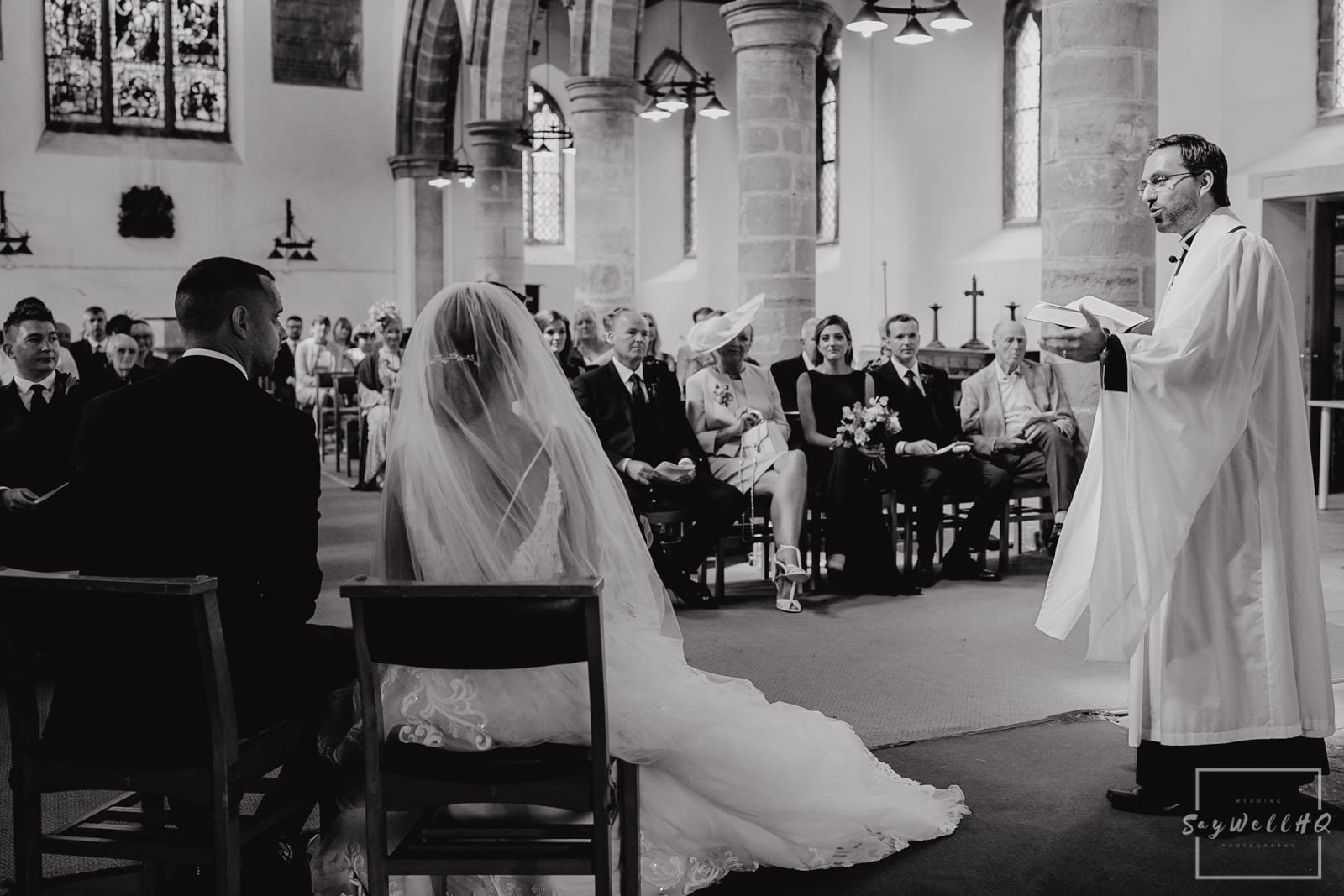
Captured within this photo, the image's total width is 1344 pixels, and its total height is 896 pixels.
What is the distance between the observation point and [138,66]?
770 inches

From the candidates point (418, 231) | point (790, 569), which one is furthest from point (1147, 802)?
point (418, 231)

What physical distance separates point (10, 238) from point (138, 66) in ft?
10.5

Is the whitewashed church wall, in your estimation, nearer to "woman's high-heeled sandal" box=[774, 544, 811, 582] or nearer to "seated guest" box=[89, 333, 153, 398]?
"seated guest" box=[89, 333, 153, 398]

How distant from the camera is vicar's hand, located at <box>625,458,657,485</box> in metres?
6.29

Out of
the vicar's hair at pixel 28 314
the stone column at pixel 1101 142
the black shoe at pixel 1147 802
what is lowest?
the black shoe at pixel 1147 802

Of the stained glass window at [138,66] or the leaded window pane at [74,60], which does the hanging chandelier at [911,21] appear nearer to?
the stained glass window at [138,66]

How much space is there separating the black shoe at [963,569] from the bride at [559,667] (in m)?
4.08

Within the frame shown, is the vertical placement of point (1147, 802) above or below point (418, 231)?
below

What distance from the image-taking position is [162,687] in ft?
8.54

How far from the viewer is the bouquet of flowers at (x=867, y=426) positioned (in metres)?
6.74

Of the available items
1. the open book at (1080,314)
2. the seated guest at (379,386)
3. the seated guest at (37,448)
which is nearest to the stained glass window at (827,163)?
the seated guest at (379,386)

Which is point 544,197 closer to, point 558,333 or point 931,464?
point 558,333

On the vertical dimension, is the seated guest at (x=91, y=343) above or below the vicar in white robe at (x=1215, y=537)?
above

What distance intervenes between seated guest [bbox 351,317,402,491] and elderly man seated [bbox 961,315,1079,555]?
4.79m
